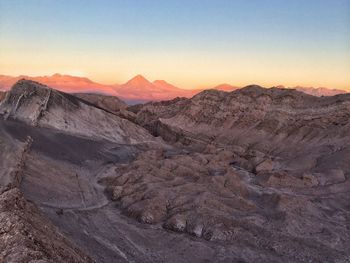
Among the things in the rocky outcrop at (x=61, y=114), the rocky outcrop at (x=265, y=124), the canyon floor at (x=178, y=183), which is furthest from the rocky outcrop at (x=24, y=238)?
the rocky outcrop at (x=61, y=114)

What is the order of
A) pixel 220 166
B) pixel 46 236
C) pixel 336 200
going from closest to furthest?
pixel 46 236
pixel 336 200
pixel 220 166

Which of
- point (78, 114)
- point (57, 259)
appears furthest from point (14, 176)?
point (78, 114)

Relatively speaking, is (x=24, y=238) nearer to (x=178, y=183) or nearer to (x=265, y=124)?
(x=178, y=183)

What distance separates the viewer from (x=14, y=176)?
36062 mm

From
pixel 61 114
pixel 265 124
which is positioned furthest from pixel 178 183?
pixel 265 124

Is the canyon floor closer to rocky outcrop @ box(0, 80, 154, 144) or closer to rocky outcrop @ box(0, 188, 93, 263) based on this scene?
rocky outcrop @ box(0, 188, 93, 263)

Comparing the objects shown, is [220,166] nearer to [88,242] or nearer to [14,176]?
[14,176]

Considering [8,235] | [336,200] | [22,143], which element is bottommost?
[336,200]

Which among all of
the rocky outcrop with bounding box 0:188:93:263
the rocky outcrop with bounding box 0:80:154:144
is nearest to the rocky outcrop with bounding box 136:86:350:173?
the rocky outcrop with bounding box 0:80:154:144

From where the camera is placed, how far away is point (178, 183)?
146 ft

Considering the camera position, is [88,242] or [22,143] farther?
[22,143]

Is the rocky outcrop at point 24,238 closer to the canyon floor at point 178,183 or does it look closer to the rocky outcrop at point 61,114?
the canyon floor at point 178,183

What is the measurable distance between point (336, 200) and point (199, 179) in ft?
38.9

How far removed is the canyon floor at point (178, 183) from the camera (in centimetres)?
2938
